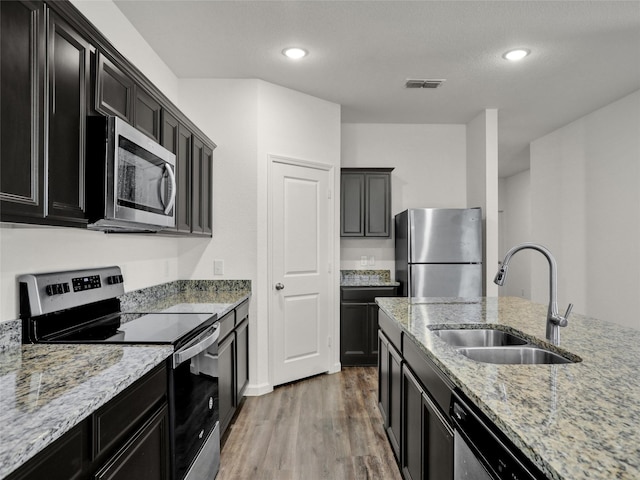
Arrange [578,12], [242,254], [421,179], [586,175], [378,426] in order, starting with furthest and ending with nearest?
[421,179]
[586,175]
[242,254]
[378,426]
[578,12]

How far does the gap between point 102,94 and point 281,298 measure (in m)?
2.27

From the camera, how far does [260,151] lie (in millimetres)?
3402

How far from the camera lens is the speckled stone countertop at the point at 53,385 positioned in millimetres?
822

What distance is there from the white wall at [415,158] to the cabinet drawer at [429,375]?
3.21m

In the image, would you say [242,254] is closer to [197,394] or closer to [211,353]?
[211,353]

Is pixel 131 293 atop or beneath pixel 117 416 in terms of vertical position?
atop

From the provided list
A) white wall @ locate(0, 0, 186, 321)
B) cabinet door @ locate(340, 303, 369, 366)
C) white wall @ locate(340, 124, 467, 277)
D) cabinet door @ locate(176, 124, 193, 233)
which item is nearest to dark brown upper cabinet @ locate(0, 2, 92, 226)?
white wall @ locate(0, 0, 186, 321)

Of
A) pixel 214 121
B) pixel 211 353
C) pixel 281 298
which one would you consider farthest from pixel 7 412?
pixel 214 121

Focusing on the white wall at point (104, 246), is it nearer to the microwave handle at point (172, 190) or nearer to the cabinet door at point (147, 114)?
the microwave handle at point (172, 190)

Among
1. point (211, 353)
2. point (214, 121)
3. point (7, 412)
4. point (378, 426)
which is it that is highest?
point (214, 121)

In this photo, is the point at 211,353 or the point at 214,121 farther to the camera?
the point at 214,121

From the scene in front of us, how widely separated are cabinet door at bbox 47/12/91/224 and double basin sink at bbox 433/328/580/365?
158 cm

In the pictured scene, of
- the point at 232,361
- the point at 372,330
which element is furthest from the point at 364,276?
the point at 232,361

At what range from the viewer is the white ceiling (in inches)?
95.3
